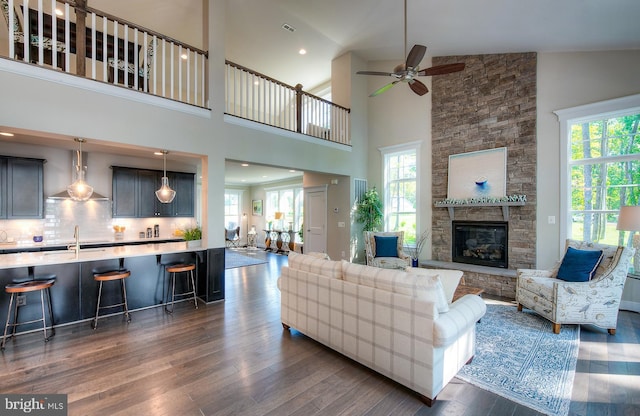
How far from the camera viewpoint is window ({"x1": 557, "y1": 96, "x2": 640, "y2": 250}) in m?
4.00

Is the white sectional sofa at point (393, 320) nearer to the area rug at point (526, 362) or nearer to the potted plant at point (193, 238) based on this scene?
the area rug at point (526, 362)

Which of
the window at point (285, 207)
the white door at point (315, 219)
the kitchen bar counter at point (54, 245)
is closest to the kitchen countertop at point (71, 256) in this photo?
the kitchen bar counter at point (54, 245)

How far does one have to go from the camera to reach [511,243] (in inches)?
194

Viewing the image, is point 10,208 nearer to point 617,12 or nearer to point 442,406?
point 442,406

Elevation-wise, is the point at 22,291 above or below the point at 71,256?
below

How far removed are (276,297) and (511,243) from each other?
170 inches

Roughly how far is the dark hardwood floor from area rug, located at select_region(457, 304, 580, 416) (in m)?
0.09

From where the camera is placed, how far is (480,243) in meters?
5.29

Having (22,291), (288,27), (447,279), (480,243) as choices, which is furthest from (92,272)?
(480,243)

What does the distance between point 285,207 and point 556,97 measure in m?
8.18

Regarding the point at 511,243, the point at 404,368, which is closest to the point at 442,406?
the point at 404,368

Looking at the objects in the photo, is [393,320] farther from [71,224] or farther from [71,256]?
[71,224]

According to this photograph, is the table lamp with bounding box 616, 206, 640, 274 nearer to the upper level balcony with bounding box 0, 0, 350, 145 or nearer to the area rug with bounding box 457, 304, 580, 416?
the area rug with bounding box 457, 304, 580, 416

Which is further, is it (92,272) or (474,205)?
(474,205)
